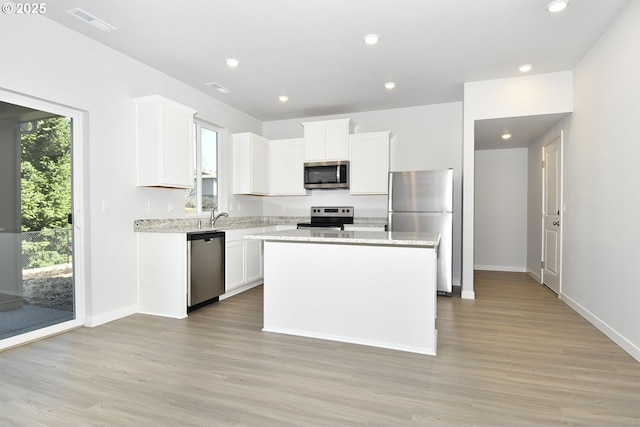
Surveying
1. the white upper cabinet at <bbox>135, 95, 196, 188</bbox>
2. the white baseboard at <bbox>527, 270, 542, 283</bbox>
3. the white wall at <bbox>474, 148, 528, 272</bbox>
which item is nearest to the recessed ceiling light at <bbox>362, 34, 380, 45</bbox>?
the white upper cabinet at <bbox>135, 95, 196, 188</bbox>

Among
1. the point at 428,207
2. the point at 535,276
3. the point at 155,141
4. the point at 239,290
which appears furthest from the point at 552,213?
the point at 155,141

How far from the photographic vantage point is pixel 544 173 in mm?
5254

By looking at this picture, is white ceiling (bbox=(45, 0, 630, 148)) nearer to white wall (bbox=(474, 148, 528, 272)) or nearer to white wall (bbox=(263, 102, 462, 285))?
white wall (bbox=(263, 102, 462, 285))

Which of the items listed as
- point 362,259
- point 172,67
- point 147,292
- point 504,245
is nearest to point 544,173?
point 504,245

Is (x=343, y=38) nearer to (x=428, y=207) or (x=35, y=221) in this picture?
(x=428, y=207)

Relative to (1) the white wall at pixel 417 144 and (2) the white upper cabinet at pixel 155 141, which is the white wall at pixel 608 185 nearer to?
(1) the white wall at pixel 417 144

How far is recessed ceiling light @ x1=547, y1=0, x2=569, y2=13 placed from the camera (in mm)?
2669

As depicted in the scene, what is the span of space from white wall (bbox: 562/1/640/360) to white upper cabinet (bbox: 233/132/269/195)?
4140 mm

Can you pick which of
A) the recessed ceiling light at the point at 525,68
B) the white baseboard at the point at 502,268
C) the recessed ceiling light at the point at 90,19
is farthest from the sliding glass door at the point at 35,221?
the white baseboard at the point at 502,268

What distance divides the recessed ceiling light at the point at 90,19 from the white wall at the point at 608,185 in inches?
165

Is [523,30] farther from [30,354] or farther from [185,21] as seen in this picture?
[30,354]

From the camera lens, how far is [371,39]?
3262 mm

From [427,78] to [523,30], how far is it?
49.5 inches

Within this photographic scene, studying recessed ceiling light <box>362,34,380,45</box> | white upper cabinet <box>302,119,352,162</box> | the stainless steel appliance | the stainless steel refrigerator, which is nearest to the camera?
recessed ceiling light <box>362,34,380,45</box>
